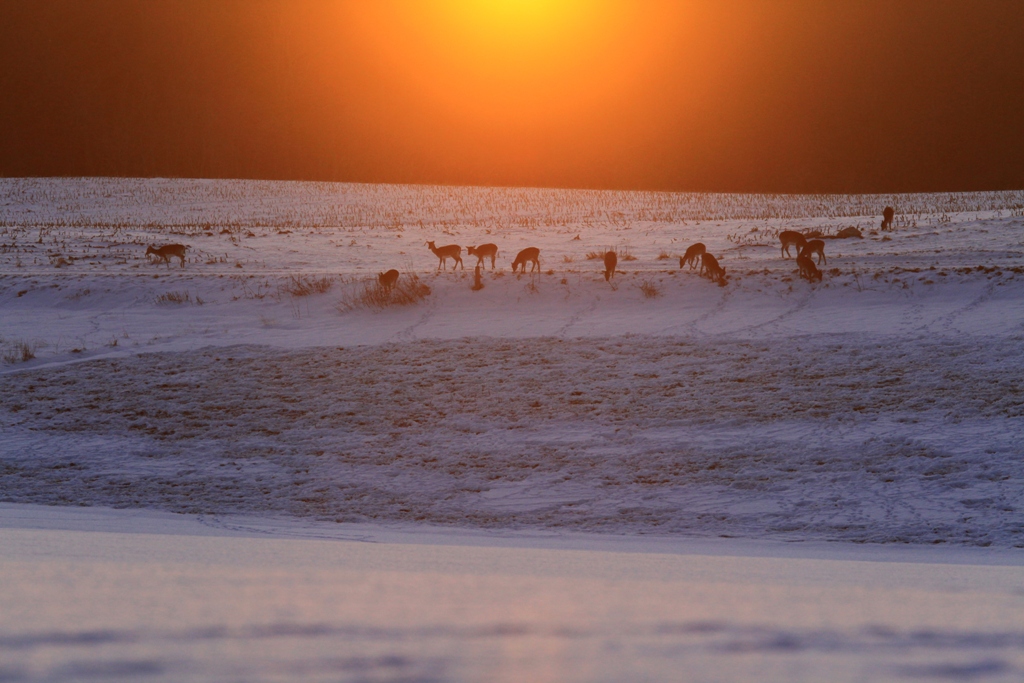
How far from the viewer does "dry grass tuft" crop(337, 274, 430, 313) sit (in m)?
13.4

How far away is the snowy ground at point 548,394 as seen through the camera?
255 inches

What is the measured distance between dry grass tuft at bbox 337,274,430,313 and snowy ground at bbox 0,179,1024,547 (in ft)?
0.61

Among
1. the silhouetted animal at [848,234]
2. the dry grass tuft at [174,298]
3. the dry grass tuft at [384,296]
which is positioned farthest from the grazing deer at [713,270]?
the dry grass tuft at [174,298]

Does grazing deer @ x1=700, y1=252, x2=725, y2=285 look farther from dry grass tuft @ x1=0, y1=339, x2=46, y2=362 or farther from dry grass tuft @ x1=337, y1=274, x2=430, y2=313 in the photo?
dry grass tuft @ x1=0, y1=339, x2=46, y2=362

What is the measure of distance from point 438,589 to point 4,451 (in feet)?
24.5

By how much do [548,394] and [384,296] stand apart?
5.01 m

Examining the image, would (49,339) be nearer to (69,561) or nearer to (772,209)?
(69,561)

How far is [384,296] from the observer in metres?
13.5

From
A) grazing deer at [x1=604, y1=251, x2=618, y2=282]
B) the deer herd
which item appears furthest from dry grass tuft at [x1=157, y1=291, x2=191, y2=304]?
grazing deer at [x1=604, y1=251, x2=618, y2=282]

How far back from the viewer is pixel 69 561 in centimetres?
217

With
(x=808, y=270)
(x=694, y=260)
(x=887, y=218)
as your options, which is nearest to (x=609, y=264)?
(x=694, y=260)

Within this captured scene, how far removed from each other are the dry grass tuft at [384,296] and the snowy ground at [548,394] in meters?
0.19

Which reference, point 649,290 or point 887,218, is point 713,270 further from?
point 887,218

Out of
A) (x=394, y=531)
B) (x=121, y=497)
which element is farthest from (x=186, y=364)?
(x=394, y=531)
